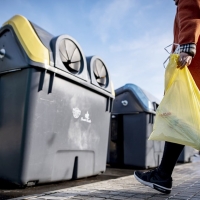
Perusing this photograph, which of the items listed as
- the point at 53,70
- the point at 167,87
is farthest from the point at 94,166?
the point at 167,87

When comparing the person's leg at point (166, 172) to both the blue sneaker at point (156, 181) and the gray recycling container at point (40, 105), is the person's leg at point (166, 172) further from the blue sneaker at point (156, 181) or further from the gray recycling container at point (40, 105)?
the gray recycling container at point (40, 105)

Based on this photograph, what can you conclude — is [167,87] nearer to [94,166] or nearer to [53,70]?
[53,70]

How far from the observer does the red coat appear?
5.82ft

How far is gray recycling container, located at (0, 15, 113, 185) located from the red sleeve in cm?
107

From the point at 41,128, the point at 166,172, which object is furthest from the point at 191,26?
A: the point at 41,128

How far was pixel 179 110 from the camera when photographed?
166 centimetres

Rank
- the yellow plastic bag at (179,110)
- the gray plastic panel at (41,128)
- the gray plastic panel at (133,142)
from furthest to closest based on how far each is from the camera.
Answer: the gray plastic panel at (133,142)
the gray plastic panel at (41,128)
the yellow plastic bag at (179,110)

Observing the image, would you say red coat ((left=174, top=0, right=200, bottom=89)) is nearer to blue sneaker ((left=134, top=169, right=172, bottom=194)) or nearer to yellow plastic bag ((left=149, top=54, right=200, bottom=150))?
yellow plastic bag ((left=149, top=54, right=200, bottom=150))

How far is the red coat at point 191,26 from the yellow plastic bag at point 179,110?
0.13m

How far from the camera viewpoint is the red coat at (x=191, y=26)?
1.77 m

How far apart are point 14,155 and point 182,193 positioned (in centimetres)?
134

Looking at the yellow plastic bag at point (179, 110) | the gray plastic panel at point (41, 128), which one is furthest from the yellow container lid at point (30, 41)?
the yellow plastic bag at point (179, 110)

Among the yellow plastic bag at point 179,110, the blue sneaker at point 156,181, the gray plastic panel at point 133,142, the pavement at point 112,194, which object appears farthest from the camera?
the gray plastic panel at point 133,142

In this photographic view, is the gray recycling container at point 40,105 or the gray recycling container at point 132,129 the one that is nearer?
the gray recycling container at point 40,105
